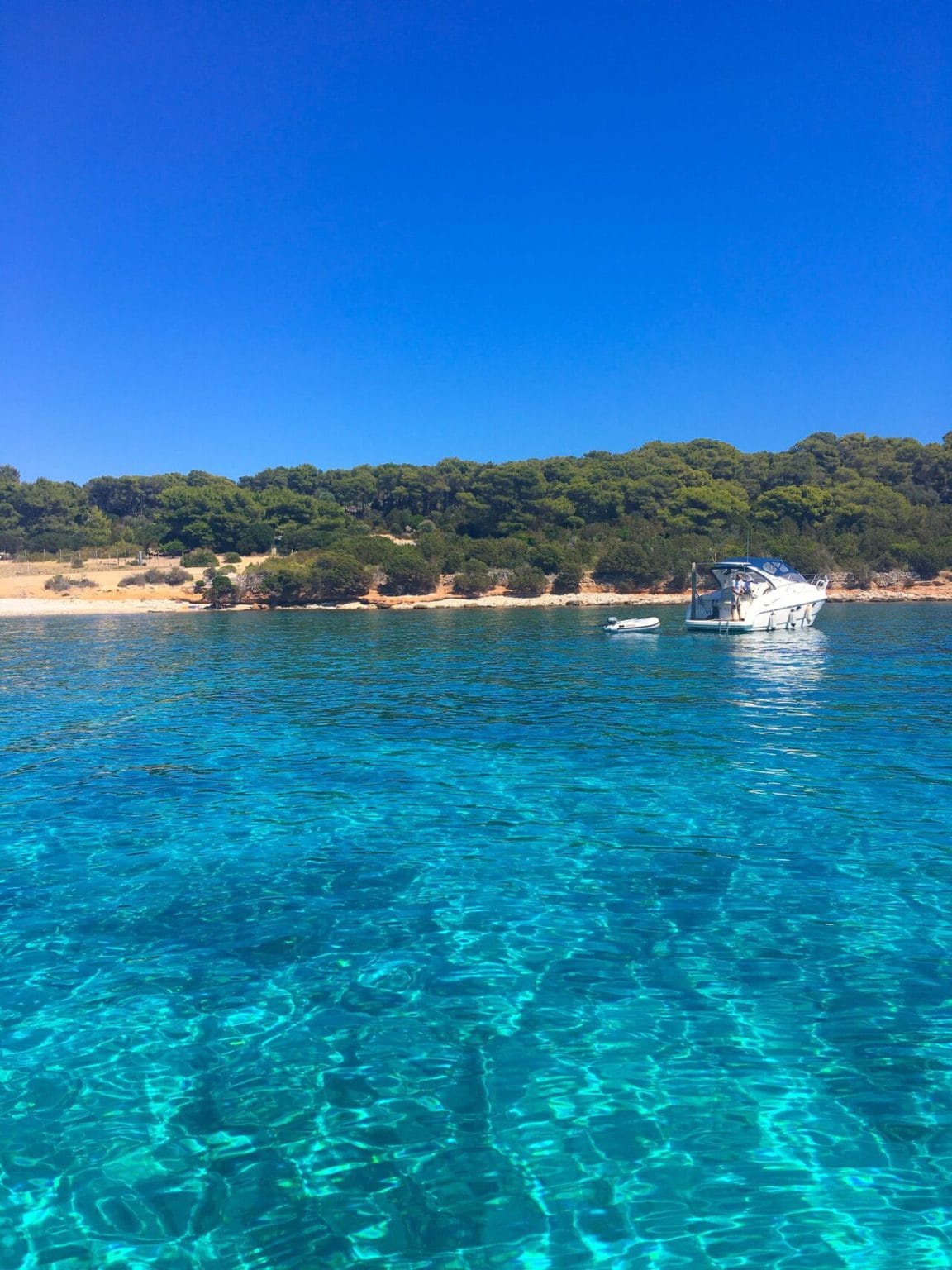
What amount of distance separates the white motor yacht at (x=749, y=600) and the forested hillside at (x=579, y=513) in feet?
90.0

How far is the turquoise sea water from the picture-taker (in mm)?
4191

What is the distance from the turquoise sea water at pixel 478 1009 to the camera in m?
4.19

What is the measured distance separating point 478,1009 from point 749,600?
107 feet

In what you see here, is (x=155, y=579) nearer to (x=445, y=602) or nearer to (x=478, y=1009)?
(x=445, y=602)

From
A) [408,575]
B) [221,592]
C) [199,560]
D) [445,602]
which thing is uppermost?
[199,560]

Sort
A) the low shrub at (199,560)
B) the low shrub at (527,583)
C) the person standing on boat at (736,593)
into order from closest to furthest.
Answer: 1. the person standing on boat at (736,593)
2. the low shrub at (527,583)
3. the low shrub at (199,560)

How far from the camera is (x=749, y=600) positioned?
119 ft

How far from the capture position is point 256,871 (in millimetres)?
8984

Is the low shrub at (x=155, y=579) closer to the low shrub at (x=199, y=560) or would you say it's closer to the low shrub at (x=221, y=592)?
the low shrub at (x=199, y=560)

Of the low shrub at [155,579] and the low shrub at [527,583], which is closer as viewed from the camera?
the low shrub at [527,583]

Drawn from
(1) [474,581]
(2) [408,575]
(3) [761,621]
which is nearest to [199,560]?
(2) [408,575]

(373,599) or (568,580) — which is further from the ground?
(568,580)

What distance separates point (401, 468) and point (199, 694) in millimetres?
71433

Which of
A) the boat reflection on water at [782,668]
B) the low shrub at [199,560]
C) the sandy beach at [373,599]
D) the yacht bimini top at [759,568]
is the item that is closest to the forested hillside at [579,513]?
the sandy beach at [373,599]
